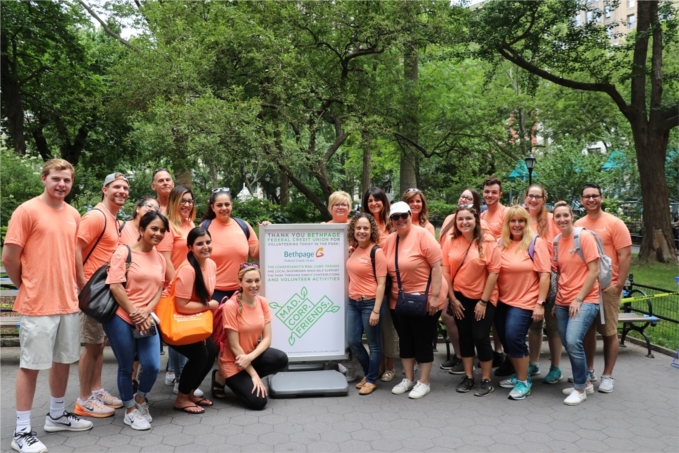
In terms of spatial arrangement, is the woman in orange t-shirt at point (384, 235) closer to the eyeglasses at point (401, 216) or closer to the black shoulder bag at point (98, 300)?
the eyeglasses at point (401, 216)

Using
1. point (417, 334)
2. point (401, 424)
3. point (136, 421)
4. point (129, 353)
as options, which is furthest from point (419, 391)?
point (129, 353)

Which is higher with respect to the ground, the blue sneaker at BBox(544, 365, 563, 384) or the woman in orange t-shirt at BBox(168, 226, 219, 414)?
the woman in orange t-shirt at BBox(168, 226, 219, 414)

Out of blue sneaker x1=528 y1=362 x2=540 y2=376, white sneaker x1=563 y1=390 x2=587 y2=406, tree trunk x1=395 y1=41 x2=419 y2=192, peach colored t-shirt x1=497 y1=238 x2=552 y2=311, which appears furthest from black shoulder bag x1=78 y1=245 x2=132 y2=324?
tree trunk x1=395 y1=41 x2=419 y2=192

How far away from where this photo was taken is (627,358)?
21.4 feet

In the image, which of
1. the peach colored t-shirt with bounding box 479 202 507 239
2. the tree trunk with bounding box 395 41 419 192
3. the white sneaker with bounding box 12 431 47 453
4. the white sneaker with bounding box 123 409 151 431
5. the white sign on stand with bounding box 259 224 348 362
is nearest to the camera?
the white sneaker with bounding box 12 431 47 453

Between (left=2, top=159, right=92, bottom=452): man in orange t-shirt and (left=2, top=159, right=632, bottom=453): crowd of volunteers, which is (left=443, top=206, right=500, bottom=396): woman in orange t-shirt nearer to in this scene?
(left=2, top=159, right=632, bottom=453): crowd of volunteers

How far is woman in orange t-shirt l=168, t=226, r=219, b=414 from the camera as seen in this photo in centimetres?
445

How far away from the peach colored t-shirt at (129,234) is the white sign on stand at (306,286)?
4.45 feet

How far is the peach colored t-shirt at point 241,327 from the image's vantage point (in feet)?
15.9

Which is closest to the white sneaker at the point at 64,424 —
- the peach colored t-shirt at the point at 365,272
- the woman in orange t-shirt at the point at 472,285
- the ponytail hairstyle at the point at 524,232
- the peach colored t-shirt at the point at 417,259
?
the peach colored t-shirt at the point at 365,272

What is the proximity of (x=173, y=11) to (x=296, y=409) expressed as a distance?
43.7 ft

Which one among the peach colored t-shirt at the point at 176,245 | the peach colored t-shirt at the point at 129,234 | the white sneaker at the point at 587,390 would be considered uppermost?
the peach colored t-shirt at the point at 129,234

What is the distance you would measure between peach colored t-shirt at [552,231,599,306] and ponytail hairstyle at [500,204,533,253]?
1.23 ft

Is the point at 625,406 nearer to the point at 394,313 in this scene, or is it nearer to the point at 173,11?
the point at 394,313
